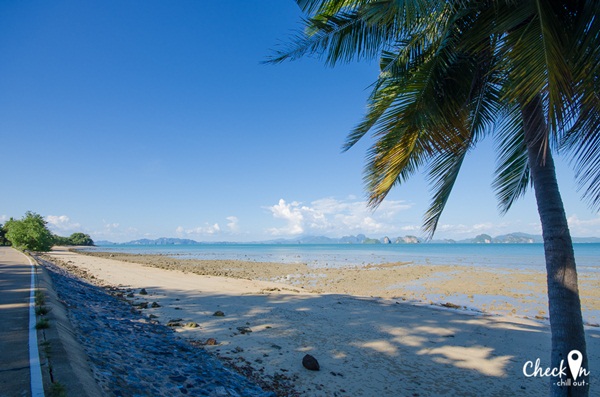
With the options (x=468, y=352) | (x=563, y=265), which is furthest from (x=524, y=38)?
(x=468, y=352)

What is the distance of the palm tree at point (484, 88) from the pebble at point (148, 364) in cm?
320

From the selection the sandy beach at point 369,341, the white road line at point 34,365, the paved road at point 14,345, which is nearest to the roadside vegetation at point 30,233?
the sandy beach at point 369,341

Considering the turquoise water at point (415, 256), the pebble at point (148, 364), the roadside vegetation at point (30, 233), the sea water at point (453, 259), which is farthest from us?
the turquoise water at point (415, 256)

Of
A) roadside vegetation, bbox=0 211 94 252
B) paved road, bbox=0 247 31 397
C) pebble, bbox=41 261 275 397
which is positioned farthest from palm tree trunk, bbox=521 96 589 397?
roadside vegetation, bbox=0 211 94 252

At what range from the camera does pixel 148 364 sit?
4.13 m

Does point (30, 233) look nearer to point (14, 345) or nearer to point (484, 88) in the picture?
point (14, 345)

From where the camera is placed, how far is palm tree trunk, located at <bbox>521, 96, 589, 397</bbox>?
110 inches

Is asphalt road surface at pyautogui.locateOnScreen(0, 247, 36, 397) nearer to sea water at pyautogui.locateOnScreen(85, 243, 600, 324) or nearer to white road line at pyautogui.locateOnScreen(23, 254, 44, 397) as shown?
white road line at pyautogui.locateOnScreen(23, 254, 44, 397)

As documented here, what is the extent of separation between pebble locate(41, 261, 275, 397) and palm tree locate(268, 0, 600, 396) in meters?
3.20

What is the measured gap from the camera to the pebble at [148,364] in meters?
3.38

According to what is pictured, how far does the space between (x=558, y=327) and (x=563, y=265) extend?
590 millimetres

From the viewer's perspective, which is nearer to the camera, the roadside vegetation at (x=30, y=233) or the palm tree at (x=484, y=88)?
the palm tree at (x=484, y=88)

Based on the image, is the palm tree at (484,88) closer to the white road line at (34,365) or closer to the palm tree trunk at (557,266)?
the palm tree trunk at (557,266)

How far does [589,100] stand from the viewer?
256 centimetres
